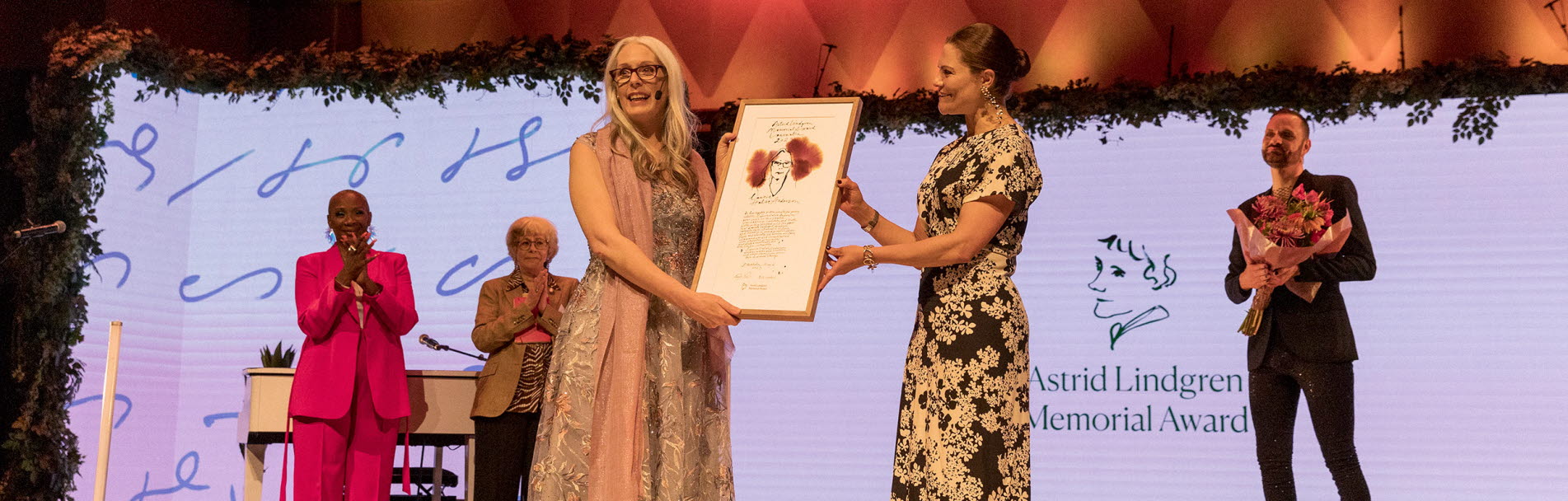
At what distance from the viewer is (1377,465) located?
220 inches

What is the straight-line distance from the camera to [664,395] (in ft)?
9.89

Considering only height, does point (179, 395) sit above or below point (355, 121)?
below

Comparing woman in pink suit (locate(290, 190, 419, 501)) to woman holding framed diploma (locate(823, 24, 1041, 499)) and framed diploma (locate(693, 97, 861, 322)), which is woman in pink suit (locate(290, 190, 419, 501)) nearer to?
framed diploma (locate(693, 97, 861, 322))

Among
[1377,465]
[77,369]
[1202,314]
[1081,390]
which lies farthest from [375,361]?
[1377,465]

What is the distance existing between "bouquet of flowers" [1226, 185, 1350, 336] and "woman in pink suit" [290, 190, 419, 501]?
3.09m

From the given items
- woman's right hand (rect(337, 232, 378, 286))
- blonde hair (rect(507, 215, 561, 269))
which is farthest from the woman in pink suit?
blonde hair (rect(507, 215, 561, 269))

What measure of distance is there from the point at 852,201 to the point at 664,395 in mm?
653

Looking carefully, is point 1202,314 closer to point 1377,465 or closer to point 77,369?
point 1377,465

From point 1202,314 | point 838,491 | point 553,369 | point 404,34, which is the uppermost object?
point 404,34

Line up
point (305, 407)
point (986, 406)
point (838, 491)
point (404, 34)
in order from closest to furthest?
point (986, 406) < point (305, 407) < point (838, 491) < point (404, 34)

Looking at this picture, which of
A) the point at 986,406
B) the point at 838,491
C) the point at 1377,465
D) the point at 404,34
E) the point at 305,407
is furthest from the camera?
the point at 404,34

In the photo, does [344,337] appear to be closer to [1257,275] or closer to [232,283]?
[232,283]

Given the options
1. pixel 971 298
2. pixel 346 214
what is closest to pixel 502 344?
pixel 346 214

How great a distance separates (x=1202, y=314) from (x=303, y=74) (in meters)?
4.40
